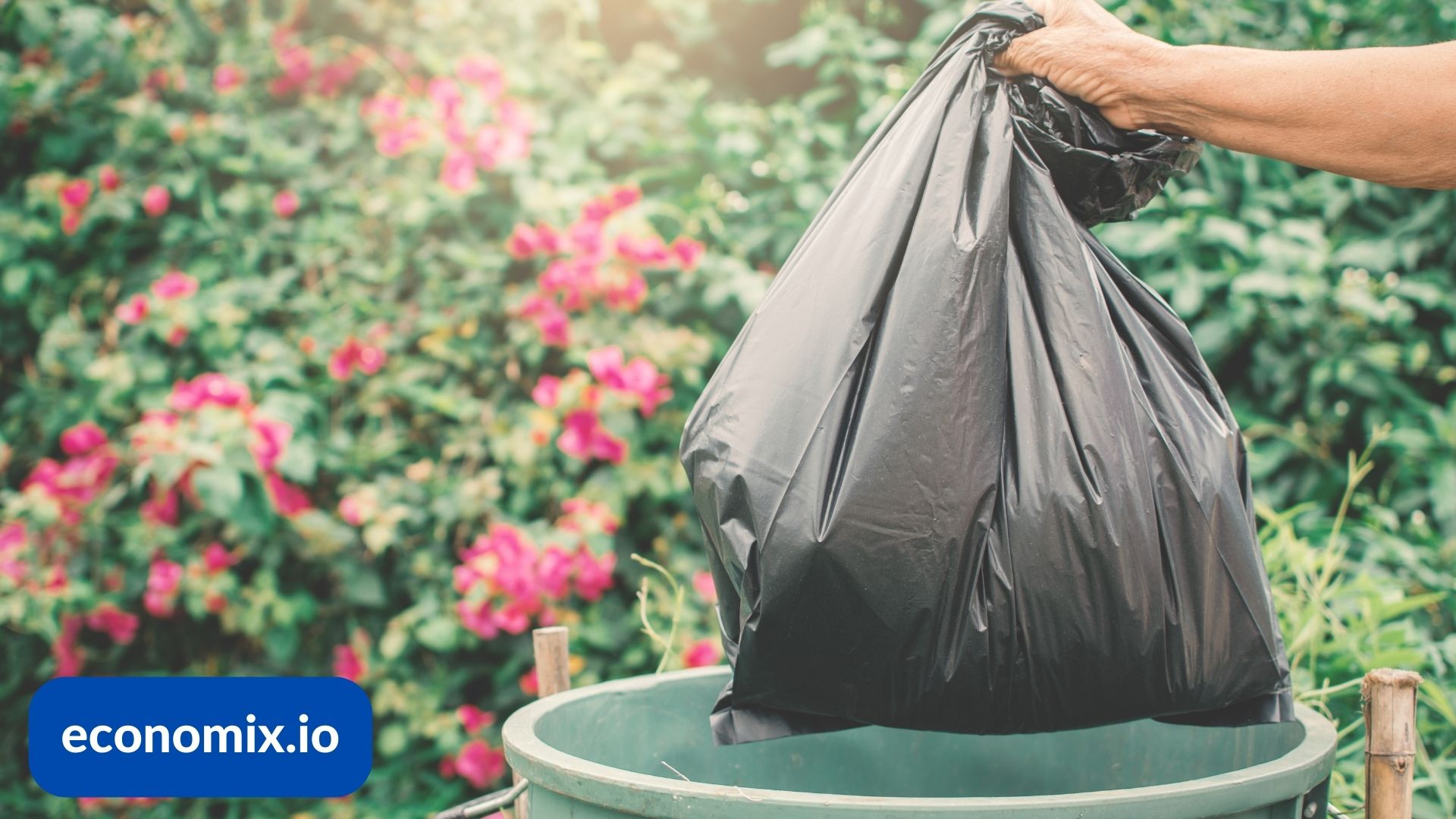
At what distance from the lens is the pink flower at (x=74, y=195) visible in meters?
2.71

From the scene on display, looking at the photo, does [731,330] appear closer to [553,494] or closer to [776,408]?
[553,494]

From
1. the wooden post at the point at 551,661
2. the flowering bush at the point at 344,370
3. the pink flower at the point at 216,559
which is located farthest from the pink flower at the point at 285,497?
the wooden post at the point at 551,661

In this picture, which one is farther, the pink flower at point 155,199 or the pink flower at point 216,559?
the pink flower at point 155,199

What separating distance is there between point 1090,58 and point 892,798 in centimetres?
72

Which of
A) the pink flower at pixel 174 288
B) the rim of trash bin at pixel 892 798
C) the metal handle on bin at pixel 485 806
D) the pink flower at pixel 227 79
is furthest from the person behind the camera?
the pink flower at pixel 227 79

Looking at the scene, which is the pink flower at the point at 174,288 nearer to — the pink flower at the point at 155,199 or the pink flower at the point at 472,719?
the pink flower at the point at 155,199

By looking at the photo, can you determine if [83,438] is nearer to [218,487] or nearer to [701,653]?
[218,487]

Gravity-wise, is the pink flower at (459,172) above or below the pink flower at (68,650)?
above

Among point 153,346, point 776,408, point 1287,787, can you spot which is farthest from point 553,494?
point 1287,787

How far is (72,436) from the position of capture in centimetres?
251

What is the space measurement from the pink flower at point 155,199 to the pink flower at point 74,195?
0.14 metres

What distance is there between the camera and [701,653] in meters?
2.30

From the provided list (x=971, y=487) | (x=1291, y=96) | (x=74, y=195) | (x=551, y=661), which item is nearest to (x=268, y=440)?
(x=74, y=195)

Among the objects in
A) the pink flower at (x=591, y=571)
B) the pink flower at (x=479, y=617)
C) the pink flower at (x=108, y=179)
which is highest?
the pink flower at (x=108, y=179)
